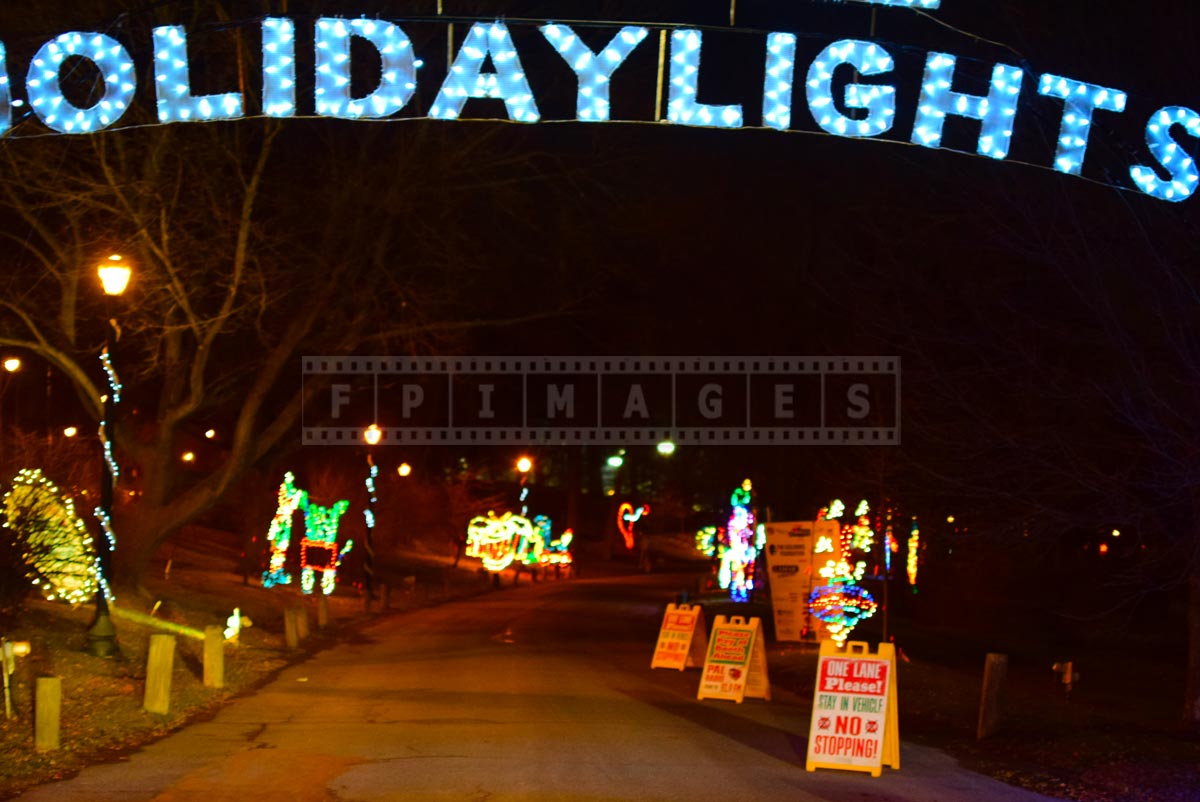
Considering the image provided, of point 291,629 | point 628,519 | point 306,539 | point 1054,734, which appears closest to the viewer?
point 1054,734

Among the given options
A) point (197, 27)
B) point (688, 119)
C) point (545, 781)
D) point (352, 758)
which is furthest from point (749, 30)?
point (352, 758)

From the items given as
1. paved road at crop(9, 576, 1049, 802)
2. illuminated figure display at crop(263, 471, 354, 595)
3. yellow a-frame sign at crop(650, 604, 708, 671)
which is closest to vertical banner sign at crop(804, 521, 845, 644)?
yellow a-frame sign at crop(650, 604, 708, 671)

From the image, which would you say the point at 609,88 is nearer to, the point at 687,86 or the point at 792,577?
the point at 687,86

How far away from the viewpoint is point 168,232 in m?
21.8

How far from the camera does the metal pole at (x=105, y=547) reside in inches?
656

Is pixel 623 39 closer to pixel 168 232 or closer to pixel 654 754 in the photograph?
pixel 654 754

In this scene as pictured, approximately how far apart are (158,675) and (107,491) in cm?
452

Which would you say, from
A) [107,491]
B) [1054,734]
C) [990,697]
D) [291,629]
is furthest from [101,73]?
[291,629]

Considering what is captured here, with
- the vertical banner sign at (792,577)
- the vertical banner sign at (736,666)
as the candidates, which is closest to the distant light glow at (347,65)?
the vertical banner sign at (736,666)

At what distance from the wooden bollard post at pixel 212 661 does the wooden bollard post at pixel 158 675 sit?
2.51m

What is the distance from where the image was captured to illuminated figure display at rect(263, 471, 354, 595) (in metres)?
33.8

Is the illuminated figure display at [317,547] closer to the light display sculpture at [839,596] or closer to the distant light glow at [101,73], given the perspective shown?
the light display sculpture at [839,596]

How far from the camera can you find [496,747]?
12.3 metres

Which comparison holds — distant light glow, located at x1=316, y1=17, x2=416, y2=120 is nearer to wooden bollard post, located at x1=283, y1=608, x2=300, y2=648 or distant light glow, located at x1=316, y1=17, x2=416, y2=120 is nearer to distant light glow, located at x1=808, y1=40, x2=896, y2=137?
distant light glow, located at x1=808, y1=40, x2=896, y2=137
